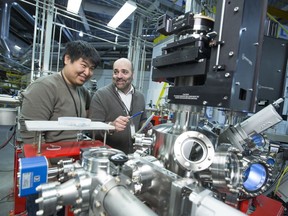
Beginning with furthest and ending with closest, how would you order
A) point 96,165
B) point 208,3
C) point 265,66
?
point 208,3
point 265,66
point 96,165

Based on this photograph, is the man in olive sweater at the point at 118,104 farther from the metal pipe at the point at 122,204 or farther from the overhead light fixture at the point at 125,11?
the overhead light fixture at the point at 125,11

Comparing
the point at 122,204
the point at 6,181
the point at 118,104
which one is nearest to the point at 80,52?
the point at 118,104

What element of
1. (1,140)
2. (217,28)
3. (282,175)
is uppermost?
(217,28)

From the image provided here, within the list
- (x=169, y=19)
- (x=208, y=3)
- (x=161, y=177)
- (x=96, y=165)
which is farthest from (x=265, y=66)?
(x=96, y=165)

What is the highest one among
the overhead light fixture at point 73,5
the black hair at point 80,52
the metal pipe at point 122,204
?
the overhead light fixture at point 73,5

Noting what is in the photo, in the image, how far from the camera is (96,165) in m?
0.46

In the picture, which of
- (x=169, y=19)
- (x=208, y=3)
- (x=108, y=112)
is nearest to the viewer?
(x=169, y=19)

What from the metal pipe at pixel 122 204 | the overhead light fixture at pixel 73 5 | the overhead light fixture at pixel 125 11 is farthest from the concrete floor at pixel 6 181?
the overhead light fixture at pixel 125 11

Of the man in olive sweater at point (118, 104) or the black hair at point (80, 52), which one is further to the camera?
the man in olive sweater at point (118, 104)

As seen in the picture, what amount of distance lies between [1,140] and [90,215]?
4.33m

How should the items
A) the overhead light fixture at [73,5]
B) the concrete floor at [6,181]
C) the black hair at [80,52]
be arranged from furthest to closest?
the overhead light fixture at [73,5] < the concrete floor at [6,181] < the black hair at [80,52]

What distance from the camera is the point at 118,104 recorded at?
1461 mm

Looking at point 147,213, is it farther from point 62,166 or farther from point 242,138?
point 242,138

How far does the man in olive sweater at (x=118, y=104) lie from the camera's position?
1.39 meters
